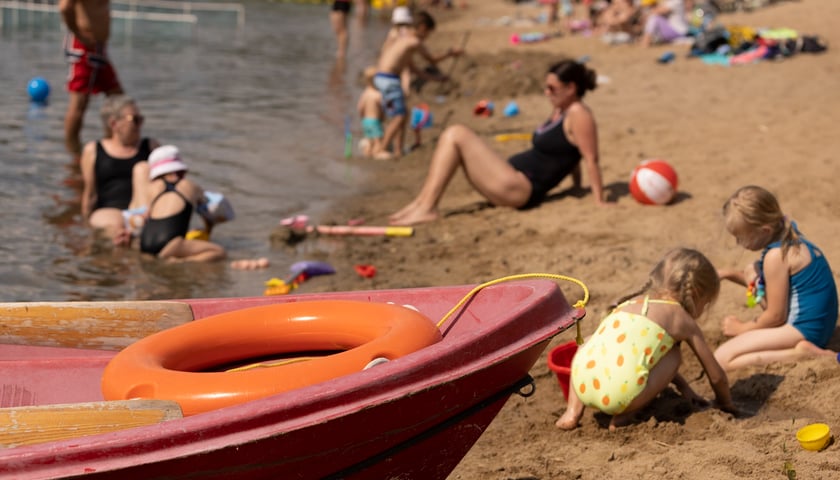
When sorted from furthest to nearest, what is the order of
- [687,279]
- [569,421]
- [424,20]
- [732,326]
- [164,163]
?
[424,20] < [164,163] < [732,326] < [569,421] < [687,279]

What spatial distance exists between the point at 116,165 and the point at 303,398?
211 inches

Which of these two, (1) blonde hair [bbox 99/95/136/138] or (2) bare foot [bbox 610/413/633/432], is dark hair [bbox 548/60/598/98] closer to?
(1) blonde hair [bbox 99/95/136/138]

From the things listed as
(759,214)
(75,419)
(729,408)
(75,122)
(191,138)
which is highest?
(759,214)

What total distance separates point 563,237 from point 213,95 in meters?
8.77

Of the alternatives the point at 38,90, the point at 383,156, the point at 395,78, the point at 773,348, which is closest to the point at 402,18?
the point at 395,78

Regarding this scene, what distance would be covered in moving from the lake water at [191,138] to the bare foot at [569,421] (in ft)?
10.0

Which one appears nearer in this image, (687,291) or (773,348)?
(687,291)

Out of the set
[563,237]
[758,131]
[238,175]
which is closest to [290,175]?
[238,175]

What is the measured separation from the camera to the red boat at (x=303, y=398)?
123 inches

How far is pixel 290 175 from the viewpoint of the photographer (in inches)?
420

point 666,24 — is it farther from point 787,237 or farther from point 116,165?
point 787,237

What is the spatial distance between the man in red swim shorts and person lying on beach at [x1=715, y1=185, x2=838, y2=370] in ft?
24.4

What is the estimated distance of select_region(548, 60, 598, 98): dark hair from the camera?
8133 mm

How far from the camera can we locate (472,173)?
332 inches
